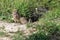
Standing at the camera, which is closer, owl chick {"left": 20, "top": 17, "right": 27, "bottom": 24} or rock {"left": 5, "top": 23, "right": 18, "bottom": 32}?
rock {"left": 5, "top": 23, "right": 18, "bottom": 32}

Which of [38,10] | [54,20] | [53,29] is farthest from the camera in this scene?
[38,10]

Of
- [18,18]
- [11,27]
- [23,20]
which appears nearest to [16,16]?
→ [18,18]

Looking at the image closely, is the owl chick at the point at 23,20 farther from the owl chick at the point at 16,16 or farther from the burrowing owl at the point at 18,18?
the owl chick at the point at 16,16

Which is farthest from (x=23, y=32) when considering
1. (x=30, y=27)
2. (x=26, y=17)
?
→ (x=26, y=17)

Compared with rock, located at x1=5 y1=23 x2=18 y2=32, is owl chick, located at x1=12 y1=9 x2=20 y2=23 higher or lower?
higher

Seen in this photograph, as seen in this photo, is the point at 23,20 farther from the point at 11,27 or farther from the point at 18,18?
the point at 11,27

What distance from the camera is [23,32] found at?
21.6 ft

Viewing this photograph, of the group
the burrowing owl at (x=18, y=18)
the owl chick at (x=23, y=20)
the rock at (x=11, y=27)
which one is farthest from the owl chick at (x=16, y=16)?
the rock at (x=11, y=27)

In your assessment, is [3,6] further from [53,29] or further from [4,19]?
[53,29]

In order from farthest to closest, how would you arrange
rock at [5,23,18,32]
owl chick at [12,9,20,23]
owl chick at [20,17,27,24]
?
owl chick at [12,9,20,23] → owl chick at [20,17,27,24] → rock at [5,23,18,32]

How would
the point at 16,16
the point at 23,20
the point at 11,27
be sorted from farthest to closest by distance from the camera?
the point at 16,16
the point at 23,20
the point at 11,27

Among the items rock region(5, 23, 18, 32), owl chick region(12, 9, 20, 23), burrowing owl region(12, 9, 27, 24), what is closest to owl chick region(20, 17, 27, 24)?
burrowing owl region(12, 9, 27, 24)

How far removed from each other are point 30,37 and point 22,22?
1231 mm

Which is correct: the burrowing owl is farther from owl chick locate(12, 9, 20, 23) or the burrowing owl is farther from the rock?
the rock
